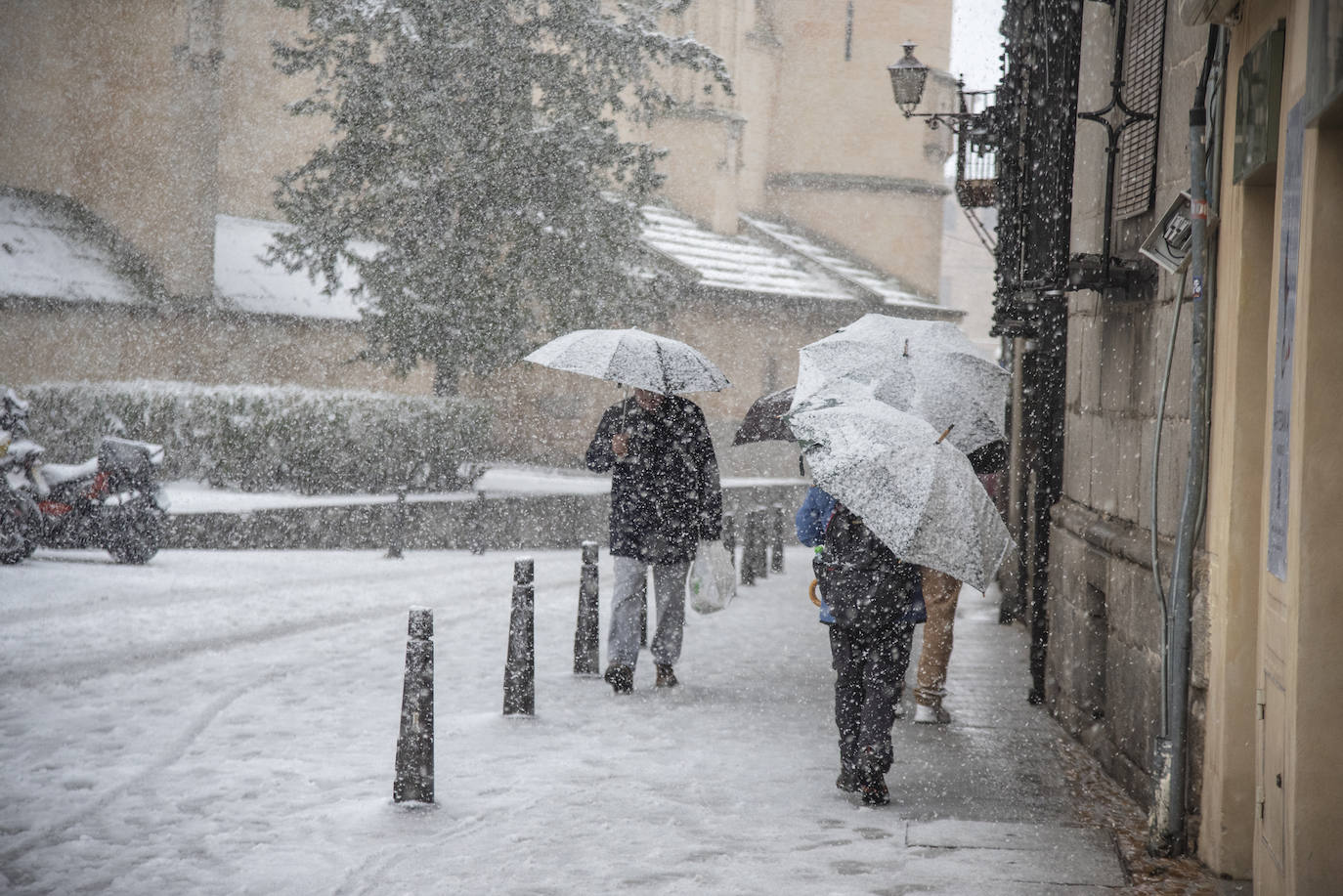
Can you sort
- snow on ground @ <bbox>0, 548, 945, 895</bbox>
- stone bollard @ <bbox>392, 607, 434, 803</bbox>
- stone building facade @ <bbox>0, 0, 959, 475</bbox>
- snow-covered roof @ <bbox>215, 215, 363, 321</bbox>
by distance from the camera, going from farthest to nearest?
snow-covered roof @ <bbox>215, 215, 363, 321</bbox> → stone building facade @ <bbox>0, 0, 959, 475</bbox> → stone bollard @ <bbox>392, 607, 434, 803</bbox> → snow on ground @ <bbox>0, 548, 945, 895</bbox>

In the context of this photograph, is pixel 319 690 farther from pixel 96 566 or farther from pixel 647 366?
pixel 96 566

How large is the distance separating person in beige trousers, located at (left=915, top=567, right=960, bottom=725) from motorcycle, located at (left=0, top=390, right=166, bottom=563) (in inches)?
352

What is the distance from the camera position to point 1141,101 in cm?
701

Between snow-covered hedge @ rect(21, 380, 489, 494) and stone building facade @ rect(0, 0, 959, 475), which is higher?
stone building facade @ rect(0, 0, 959, 475)

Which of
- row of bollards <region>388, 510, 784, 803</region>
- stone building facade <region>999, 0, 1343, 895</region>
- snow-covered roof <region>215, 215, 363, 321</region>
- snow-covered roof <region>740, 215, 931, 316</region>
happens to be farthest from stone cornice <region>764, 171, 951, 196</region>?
row of bollards <region>388, 510, 784, 803</region>

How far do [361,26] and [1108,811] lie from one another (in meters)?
20.2

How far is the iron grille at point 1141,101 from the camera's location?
6.64 metres

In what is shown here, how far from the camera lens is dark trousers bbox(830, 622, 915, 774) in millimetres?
5953

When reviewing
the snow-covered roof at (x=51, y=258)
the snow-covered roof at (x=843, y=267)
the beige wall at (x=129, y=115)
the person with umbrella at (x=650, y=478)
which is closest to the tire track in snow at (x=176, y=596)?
the person with umbrella at (x=650, y=478)

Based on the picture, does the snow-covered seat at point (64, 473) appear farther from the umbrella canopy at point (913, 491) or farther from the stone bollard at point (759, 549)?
the umbrella canopy at point (913, 491)

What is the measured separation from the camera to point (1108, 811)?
6113 millimetres

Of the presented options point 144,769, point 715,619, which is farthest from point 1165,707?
point 715,619

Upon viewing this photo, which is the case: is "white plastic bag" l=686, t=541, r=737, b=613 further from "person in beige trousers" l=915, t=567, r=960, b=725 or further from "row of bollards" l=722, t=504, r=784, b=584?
"row of bollards" l=722, t=504, r=784, b=584

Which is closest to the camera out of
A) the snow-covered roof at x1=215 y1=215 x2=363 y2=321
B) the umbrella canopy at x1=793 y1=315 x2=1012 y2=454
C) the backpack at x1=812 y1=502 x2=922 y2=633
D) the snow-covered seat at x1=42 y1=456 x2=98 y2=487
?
the backpack at x1=812 y1=502 x2=922 y2=633
